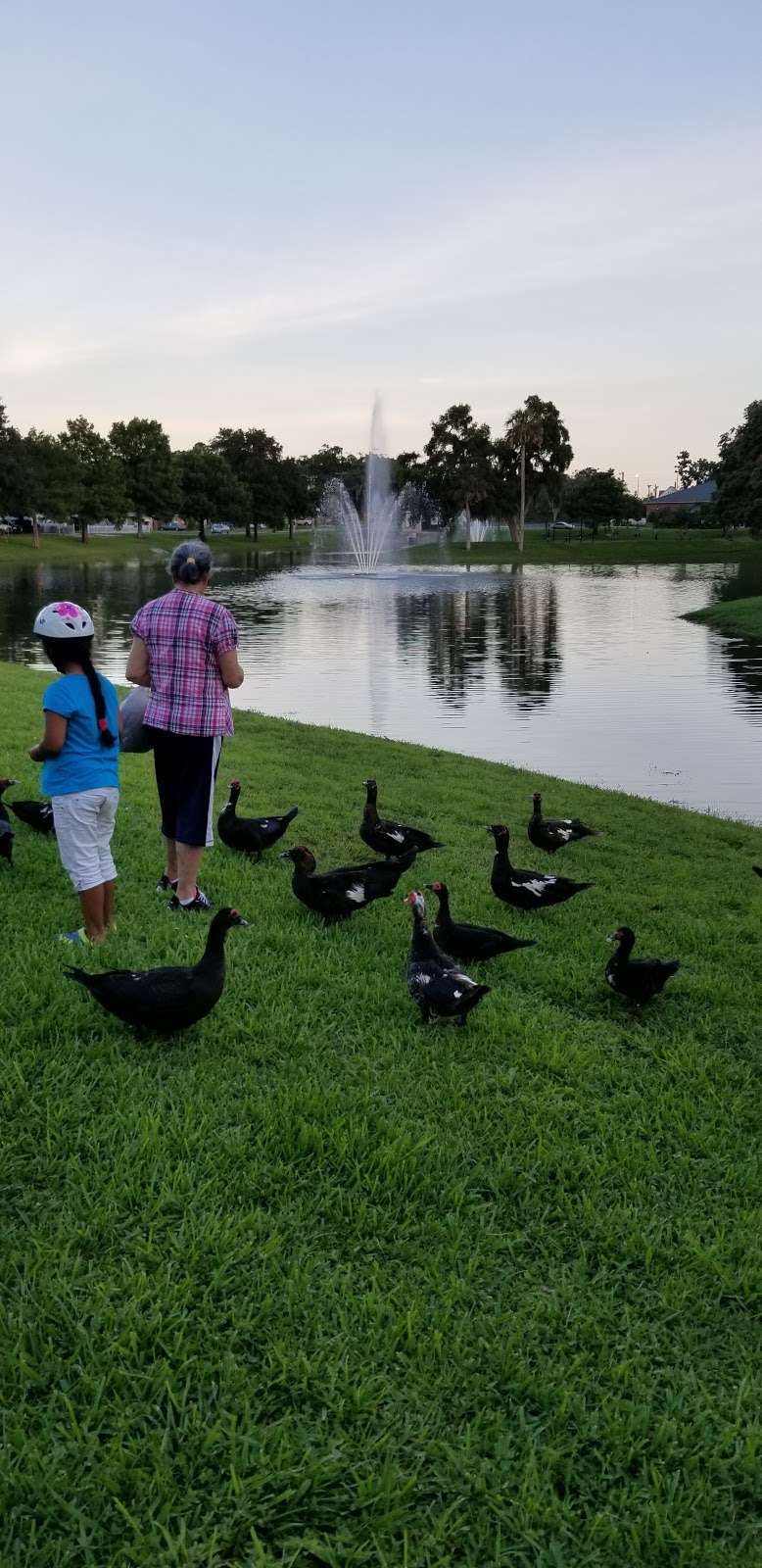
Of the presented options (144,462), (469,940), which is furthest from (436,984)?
(144,462)

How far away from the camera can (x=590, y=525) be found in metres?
123

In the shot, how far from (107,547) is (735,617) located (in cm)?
6196

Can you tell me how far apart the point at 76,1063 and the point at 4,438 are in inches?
3162

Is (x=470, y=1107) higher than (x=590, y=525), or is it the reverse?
(x=590, y=525)

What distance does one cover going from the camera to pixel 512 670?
24250 mm

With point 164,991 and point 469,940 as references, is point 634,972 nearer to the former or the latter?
point 469,940

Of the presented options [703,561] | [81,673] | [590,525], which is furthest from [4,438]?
[81,673]

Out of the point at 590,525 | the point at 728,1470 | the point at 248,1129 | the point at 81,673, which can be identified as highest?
the point at 590,525

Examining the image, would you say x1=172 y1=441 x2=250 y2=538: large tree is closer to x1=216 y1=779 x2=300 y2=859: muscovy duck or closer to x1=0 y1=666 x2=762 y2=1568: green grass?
x1=216 y1=779 x2=300 y2=859: muscovy duck

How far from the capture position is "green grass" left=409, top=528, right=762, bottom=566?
80.3 m

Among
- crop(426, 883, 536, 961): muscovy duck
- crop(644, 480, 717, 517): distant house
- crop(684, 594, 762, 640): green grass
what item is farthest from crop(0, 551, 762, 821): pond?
crop(644, 480, 717, 517): distant house

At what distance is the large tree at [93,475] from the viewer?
81.8 meters

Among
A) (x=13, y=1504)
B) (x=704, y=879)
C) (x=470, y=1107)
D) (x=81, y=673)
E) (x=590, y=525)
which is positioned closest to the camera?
(x=13, y=1504)

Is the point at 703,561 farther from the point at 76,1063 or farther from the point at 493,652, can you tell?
the point at 76,1063
